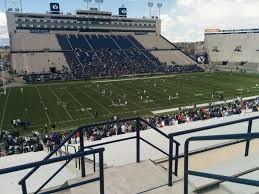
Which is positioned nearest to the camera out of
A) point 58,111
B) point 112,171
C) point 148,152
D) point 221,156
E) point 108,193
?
point 108,193

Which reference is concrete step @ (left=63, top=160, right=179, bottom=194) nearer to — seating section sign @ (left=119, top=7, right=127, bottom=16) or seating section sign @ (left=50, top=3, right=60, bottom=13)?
seating section sign @ (left=50, top=3, right=60, bottom=13)

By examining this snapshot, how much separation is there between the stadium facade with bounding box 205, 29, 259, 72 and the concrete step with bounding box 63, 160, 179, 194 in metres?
75.1

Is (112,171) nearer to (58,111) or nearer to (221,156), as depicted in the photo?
(221,156)

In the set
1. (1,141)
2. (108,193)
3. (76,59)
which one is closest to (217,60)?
(76,59)

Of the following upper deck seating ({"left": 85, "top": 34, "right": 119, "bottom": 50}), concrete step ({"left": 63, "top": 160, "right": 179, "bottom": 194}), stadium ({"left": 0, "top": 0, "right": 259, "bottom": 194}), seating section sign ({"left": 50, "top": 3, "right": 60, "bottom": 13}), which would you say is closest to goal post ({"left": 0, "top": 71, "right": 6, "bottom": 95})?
stadium ({"left": 0, "top": 0, "right": 259, "bottom": 194})

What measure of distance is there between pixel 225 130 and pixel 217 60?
8334cm

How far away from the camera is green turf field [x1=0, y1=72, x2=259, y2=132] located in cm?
3166

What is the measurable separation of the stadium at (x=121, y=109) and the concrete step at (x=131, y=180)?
0.02 meters

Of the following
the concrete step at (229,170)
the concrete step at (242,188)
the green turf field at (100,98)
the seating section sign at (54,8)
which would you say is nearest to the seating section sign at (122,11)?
the seating section sign at (54,8)

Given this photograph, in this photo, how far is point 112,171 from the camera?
533 centimetres

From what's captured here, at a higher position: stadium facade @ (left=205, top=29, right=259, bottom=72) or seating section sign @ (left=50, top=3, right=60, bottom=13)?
seating section sign @ (left=50, top=3, right=60, bottom=13)

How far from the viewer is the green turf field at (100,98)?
104 ft

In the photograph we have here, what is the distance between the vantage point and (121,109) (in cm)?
3400

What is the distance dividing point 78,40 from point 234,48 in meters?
44.8
